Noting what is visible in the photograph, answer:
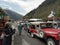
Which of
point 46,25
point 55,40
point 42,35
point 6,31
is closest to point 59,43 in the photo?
point 55,40

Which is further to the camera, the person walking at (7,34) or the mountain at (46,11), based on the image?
the mountain at (46,11)

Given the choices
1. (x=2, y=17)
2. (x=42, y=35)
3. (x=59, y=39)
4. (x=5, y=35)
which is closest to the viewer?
(x=5, y=35)

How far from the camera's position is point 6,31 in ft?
32.1

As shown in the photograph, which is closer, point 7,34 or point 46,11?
point 7,34

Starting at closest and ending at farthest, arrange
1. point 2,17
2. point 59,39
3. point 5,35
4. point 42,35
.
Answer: point 5,35 < point 59,39 < point 42,35 < point 2,17

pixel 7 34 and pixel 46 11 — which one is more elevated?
pixel 46 11

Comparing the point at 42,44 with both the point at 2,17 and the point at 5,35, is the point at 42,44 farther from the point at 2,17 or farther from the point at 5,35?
the point at 5,35

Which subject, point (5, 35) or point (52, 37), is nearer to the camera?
point (5, 35)

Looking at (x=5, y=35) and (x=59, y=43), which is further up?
(x=5, y=35)

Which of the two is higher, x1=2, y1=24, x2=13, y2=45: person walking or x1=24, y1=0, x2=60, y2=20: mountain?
x1=24, y1=0, x2=60, y2=20: mountain

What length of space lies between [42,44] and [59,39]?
241 cm

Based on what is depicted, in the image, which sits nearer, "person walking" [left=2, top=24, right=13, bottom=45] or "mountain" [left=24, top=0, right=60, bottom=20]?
"person walking" [left=2, top=24, right=13, bottom=45]

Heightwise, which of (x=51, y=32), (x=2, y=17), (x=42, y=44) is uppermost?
(x=2, y=17)

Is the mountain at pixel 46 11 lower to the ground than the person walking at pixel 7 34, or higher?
higher
